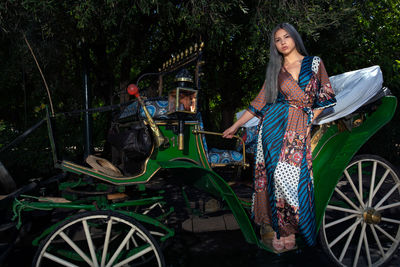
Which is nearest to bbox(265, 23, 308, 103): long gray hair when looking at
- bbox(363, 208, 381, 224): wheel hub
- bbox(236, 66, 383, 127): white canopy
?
bbox(236, 66, 383, 127): white canopy

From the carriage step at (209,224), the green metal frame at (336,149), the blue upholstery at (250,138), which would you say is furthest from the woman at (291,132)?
the carriage step at (209,224)

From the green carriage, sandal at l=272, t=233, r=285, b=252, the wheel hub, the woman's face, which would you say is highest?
the woman's face

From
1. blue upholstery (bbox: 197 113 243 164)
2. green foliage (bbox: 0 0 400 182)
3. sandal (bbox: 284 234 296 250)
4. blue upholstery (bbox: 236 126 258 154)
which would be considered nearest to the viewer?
sandal (bbox: 284 234 296 250)

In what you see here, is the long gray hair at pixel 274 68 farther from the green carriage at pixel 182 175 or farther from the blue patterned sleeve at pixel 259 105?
the green carriage at pixel 182 175

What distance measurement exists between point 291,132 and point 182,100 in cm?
100

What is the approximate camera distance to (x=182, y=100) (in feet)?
8.95

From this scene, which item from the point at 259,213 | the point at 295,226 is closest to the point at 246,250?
the point at 259,213

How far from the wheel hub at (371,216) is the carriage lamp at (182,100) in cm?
184

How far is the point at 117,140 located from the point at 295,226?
70.9 inches

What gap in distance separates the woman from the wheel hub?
0.70m

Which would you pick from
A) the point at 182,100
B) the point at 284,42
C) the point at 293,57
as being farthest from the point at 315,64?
the point at 182,100

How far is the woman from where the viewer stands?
2.40 m

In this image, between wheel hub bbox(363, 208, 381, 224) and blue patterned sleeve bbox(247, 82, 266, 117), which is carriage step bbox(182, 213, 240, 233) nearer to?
wheel hub bbox(363, 208, 381, 224)

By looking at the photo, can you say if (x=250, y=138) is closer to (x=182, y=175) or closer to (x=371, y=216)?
(x=182, y=175)
